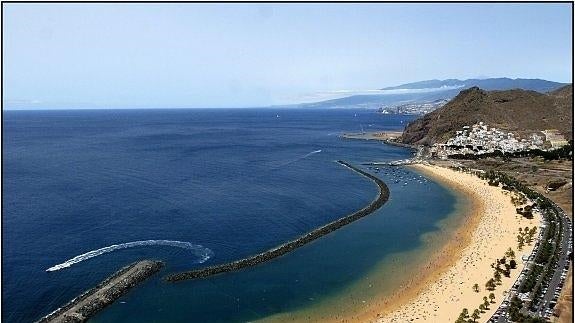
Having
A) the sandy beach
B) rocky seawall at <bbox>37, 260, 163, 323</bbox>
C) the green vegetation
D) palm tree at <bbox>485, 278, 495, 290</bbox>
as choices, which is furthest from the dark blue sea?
the green vegetation

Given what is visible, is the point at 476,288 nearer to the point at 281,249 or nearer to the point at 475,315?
the point at 475,315

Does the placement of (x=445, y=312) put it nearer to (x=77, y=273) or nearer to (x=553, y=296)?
(x=553, y=296)

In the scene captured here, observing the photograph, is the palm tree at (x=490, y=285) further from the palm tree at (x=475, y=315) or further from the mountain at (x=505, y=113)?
the mountain at (x=505, y=113)

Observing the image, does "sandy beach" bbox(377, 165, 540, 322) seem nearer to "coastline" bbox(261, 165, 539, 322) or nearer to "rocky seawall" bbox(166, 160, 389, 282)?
"coastline" bbox(261, 165, 539, 322)

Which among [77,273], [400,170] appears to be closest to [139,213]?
[77,273]

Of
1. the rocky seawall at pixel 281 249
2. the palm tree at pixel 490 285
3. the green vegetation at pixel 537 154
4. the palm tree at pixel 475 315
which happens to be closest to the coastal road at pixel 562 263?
the palm tree at pixel 490 285

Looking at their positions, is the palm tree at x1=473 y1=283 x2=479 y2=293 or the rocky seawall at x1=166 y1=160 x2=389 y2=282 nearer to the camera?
the palm tree at x1=473 y1=283 x2=479 y2=293

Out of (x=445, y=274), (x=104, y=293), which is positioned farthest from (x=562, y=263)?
(x=104, y=293)
